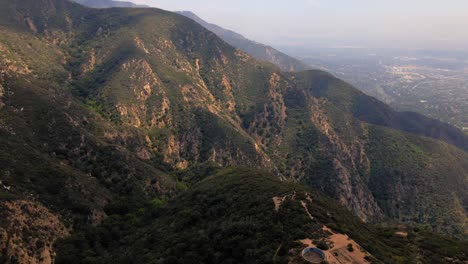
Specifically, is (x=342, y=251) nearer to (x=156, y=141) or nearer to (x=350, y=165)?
(x=156, y=141)

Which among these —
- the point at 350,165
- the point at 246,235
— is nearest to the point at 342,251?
the point at 246,235

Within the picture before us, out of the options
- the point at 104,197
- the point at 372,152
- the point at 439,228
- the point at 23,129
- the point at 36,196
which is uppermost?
the point at 23,129

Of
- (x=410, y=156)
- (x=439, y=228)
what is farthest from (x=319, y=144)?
(x=439, y=228)

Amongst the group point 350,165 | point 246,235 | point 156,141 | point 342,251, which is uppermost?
point 342,251

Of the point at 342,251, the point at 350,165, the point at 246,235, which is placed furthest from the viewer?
the point at 350,165

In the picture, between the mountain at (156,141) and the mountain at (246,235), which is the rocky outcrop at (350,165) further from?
the mountain at (246,235)

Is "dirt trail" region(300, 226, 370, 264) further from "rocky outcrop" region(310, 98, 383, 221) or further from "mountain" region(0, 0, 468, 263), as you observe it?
"rocky outcrop" region(310, 98, 383, 221)

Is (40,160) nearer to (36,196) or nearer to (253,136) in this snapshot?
(36,196)

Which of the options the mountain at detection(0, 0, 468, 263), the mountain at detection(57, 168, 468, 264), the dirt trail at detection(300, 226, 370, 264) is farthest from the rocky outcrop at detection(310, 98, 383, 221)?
the dirt trail at detection(300, 226, 370, 264)
